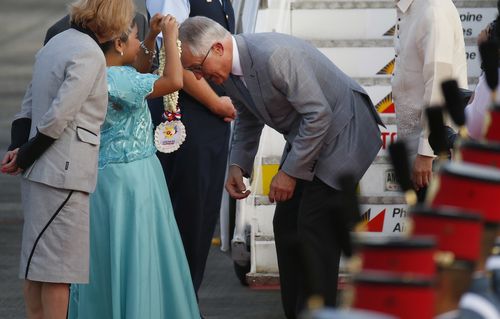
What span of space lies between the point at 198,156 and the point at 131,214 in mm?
963

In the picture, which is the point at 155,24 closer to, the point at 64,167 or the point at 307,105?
the point at 307,105

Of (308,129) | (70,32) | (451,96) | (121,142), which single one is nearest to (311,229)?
(308,129)

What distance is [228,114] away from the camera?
270 inches

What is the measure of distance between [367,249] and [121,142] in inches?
137

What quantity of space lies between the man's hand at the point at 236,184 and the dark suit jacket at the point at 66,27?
97cm

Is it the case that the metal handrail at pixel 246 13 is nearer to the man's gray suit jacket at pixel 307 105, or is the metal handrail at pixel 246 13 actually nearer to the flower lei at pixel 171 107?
the flower lei at pixel 171 107

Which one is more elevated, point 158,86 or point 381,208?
point 158,86

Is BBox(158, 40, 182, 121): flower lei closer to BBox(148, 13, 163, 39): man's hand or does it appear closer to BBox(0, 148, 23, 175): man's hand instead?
BBox(148, 13, 163, 39): man's hand

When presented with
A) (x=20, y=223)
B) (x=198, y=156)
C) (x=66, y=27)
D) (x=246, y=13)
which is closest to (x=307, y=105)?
(x=198, y=156)

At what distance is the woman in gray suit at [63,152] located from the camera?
5.46 metres

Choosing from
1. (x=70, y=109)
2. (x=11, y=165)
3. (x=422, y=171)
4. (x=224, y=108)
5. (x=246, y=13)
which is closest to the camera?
(x=70, y=109)

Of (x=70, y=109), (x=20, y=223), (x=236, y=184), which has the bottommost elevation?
(x=20, y=223)

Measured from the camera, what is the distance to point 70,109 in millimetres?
5418

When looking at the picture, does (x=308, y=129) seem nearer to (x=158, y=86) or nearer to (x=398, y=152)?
(x=158, y=86)
